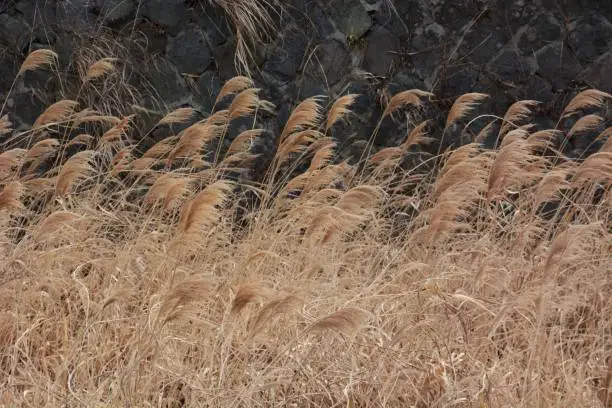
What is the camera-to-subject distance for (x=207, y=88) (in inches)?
271

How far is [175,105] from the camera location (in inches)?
269

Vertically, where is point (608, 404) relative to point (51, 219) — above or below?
below

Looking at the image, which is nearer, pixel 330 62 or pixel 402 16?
pixel 330 62

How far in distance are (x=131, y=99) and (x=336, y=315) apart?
12.2 feet

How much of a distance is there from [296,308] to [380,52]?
3.17 metres

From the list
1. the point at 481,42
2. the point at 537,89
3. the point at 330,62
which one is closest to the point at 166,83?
the point at 330,62

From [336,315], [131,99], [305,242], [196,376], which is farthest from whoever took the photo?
[131,99]

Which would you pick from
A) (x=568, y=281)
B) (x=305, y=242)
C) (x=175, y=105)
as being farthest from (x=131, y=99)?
(x=568, y=281)

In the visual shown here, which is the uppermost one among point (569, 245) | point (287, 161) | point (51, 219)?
point (51, 219)

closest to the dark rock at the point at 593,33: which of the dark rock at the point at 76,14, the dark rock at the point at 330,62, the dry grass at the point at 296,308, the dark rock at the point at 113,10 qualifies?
the dry grass at the point at 296,308

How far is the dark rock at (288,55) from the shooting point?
273 inches

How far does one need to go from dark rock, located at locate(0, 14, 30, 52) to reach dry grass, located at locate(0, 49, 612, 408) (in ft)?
2.46

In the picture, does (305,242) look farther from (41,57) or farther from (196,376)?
(41,57)

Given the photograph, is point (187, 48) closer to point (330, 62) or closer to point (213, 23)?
point (213, 23)
